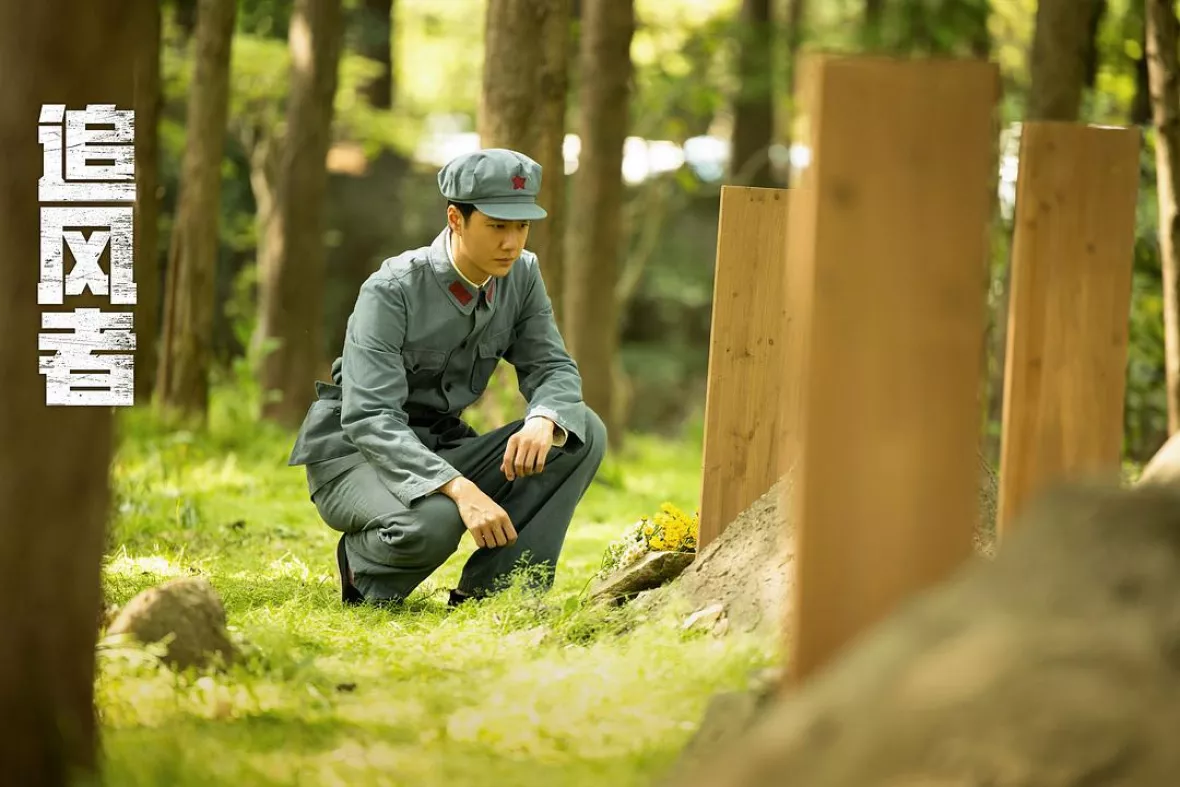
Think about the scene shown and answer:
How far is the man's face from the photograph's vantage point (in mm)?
5219

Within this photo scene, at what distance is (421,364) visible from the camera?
548 centimetres

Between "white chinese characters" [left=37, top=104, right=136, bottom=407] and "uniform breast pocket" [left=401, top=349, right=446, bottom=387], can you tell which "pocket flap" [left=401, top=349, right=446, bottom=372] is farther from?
"white chinese characters" [left=37, top=104, right=136, bottom=407]

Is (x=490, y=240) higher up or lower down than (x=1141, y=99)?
lower down

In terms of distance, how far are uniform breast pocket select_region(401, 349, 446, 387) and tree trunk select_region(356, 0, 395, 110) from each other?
437 inches

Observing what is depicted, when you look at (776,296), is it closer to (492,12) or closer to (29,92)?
(29,92)

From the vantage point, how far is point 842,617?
9.95ft

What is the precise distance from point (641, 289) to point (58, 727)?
16.3 metres

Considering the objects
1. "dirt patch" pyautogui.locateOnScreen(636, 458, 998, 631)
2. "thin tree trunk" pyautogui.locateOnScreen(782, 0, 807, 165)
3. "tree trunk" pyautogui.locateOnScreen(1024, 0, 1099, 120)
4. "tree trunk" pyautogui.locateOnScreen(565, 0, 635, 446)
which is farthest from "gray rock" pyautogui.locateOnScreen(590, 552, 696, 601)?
"thin tree trunk" pyautogui.locateOnScreen(782, 0, 807, 165)

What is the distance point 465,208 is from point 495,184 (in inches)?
7.8

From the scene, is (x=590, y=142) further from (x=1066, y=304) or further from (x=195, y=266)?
(x=1066, y=304)

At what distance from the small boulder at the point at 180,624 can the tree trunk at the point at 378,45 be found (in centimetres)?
1271

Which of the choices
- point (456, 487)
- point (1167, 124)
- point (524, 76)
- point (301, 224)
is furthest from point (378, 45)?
point (456, 487)

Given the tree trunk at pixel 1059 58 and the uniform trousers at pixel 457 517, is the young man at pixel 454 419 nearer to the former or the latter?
the uniform trousers at pixel 457 517

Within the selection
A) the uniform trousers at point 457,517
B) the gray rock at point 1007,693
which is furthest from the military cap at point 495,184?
the gray rock at point 1007,693
